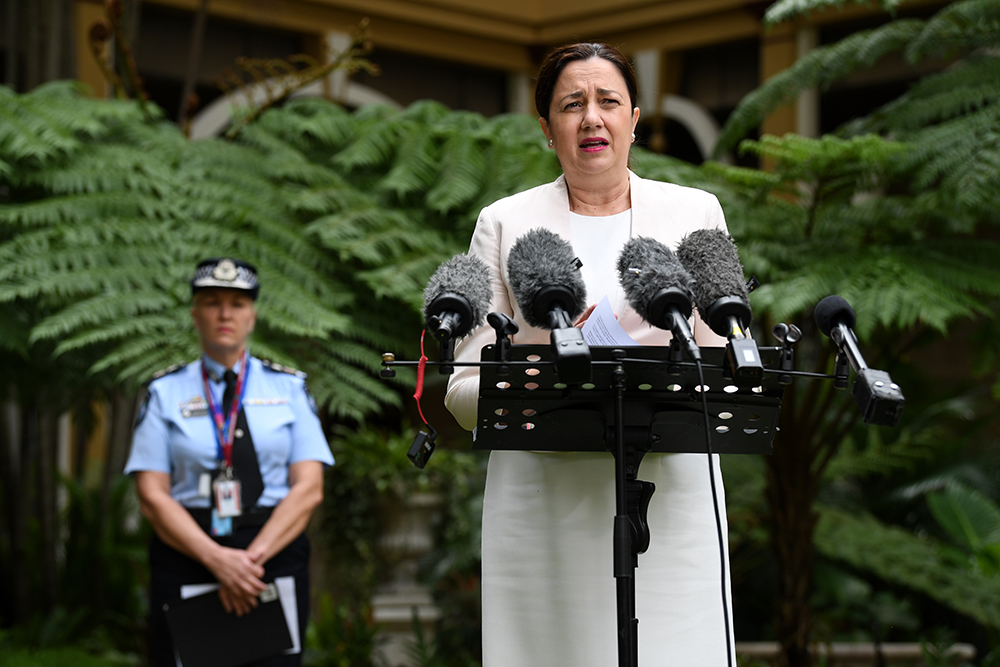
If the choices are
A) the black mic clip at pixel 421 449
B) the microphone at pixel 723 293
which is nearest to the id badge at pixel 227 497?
the black mic clip at pixel 421 449

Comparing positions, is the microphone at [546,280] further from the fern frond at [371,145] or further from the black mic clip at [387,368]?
the fern frond at [371,145]

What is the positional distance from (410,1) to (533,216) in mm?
6765

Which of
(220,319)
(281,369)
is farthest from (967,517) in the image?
(220,319)

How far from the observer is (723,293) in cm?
151

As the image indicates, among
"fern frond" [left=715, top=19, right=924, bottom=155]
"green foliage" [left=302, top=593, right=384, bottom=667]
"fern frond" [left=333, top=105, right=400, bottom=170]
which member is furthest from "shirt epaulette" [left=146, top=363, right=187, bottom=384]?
"fern frond" [left=715, top=19, right=924, bottom=155]

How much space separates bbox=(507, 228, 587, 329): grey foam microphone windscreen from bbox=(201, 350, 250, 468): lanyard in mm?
1836

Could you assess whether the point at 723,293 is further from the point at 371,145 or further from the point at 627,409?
the point at 371,145

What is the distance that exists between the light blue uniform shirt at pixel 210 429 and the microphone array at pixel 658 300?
179 cm

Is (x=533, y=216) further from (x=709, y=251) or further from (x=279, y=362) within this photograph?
(x=279, y=362)

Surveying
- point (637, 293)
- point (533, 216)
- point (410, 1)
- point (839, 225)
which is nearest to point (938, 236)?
point (839, 225)

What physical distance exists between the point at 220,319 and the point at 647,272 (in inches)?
80.0

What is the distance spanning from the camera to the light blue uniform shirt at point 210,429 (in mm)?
3111

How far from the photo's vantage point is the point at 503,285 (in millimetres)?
1937

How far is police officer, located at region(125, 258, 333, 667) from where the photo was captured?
305 centimetres
